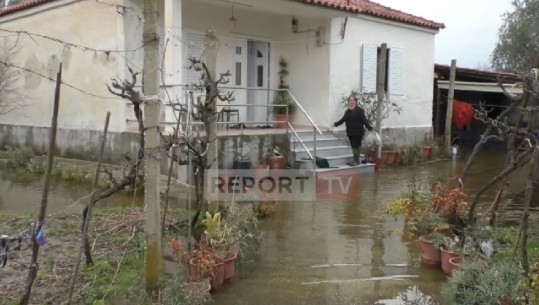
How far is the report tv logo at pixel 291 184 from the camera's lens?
954 centimetres

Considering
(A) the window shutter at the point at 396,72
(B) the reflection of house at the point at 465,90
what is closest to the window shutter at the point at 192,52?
(A) the window shutter at the point at 396,72

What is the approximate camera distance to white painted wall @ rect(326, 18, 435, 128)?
1429 centimetres

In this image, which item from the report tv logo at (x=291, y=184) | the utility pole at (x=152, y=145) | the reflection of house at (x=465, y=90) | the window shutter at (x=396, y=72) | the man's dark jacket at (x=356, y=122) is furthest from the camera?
the reflection of house at (x=465, y=90)

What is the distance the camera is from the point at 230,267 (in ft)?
17.1

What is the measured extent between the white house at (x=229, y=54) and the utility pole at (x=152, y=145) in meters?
6.23

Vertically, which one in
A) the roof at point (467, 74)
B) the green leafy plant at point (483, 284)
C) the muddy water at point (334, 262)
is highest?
the roof at point (467, 74)

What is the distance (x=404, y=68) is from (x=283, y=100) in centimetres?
432

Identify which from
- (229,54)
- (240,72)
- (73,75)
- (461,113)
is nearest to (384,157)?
(240,72)

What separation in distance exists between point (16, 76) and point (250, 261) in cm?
1115

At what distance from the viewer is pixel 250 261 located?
19.1 feet

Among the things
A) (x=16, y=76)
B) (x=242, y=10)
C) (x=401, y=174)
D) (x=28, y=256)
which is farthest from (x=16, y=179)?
(x=401, y=174)

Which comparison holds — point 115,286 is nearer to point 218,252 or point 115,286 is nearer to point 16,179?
point 218,252

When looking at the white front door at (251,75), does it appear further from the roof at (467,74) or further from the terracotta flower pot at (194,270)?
the terracotta flower pot at (194,270)

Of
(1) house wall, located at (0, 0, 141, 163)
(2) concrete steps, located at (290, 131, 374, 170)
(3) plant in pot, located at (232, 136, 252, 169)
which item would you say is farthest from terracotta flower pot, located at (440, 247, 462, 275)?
(1) house wall, located at (0, 0, 141, 163)
